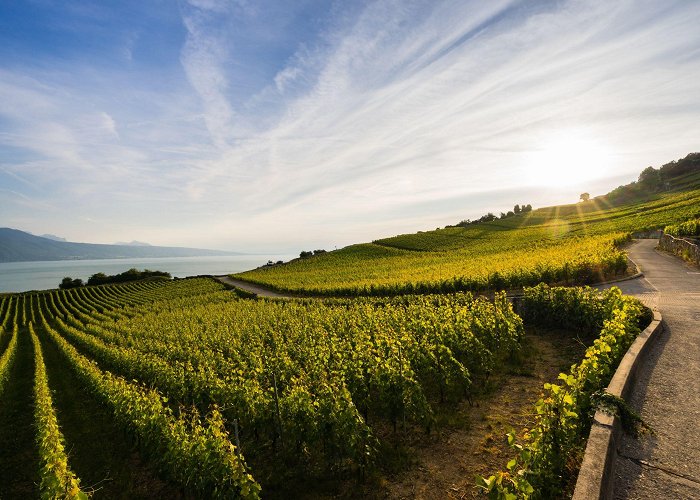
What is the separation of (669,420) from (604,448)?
2574 millimetres

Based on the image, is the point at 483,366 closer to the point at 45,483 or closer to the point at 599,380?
the point at 599,380

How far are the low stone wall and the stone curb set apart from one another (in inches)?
1013

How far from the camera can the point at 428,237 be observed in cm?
10506

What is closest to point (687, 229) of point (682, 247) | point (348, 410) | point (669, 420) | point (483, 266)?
point (682, 247)

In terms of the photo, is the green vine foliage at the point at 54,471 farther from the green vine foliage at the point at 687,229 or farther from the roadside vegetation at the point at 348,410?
the green vine foliage at the point at 687,229

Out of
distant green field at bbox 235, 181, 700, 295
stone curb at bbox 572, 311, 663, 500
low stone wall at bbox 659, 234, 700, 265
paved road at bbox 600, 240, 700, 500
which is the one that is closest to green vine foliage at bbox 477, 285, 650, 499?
stone curb at bbox 572, 311, 663, 500

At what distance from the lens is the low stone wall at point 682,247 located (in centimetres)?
2698

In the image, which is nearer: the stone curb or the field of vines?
the stone curb

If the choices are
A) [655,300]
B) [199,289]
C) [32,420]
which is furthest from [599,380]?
[199,289]

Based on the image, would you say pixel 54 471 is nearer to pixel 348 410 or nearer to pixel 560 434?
pixel 348 410

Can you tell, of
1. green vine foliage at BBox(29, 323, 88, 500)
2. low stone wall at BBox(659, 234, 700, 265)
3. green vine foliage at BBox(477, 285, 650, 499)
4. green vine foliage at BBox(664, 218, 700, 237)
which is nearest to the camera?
green vine foliage at BBox(477, 285, 650, 499)

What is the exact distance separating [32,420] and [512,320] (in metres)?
26.5

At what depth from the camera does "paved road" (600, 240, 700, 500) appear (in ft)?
18.1

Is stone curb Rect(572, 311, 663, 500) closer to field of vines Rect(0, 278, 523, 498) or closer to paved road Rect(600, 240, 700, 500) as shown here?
paved road Rect(600, 240, 700, 500)
